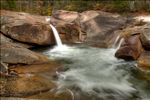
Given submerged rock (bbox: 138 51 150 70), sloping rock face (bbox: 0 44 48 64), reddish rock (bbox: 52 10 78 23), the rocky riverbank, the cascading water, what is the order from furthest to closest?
reddish rock (bbox: 52 10 78 23) → submerged rock (bbox: 138 51 150 70) → sloping rock face (bbox: 0 44 48 64) → the rocky riverbank → the cascading water

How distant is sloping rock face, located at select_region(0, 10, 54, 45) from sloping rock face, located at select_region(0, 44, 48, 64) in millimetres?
3710

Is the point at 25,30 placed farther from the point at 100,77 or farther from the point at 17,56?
the point at 100,77

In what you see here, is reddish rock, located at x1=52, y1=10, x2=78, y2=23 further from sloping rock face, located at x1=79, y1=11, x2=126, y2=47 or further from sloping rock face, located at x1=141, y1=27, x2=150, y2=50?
sloping rock face, located at x1=141, y1=27, x2=150, y2=50

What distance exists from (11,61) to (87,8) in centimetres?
1796

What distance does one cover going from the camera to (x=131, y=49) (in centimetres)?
1412

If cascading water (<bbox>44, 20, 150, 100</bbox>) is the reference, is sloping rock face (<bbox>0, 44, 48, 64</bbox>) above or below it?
above

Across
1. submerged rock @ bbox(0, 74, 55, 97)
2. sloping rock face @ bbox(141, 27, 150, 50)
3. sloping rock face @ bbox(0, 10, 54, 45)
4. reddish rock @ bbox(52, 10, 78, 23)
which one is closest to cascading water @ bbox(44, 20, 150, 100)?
submerged rock @ bbox(0, 74, 55, 97)

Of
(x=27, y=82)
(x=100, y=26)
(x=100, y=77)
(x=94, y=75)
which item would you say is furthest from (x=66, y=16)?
(x=27, y=82)

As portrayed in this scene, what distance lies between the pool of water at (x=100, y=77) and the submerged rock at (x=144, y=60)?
0.33 meters

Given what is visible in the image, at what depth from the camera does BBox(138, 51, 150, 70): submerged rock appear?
1308 centimetres

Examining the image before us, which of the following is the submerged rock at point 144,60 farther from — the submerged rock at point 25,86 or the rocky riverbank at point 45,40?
the submerged rock at point 25,86

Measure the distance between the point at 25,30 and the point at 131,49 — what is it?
257 inches

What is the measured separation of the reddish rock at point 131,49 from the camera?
14164 millimetres

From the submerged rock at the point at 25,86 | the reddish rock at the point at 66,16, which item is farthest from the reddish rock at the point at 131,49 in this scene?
the reddish rock at the point at 66,16
